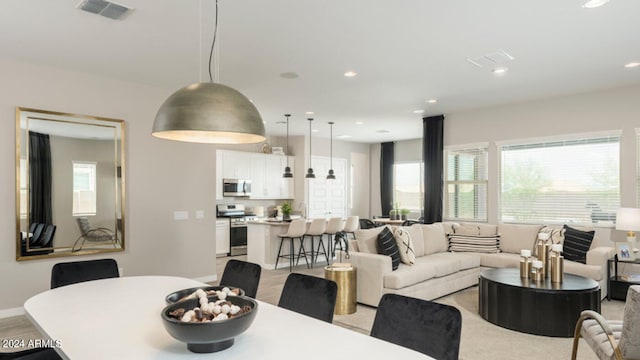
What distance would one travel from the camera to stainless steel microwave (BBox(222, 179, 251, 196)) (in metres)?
8.70

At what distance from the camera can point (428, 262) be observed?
507 centimetres

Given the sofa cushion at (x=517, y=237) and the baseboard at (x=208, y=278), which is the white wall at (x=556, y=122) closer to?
the sofa cushion at (x=517, y=237)

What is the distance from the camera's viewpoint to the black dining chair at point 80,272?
2.84 m

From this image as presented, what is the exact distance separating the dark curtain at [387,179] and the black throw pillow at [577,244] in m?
5.83

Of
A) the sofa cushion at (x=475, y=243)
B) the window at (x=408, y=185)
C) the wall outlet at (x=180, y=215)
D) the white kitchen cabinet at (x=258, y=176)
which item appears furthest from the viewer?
the window at (x=408, y=185)

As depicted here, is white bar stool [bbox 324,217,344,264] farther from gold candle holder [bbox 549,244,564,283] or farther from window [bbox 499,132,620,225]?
gold candle holder [bbox 549,244,564,283]

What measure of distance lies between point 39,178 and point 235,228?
4514 mm

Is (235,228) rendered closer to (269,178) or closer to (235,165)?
(235,165)

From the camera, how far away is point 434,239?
602cm

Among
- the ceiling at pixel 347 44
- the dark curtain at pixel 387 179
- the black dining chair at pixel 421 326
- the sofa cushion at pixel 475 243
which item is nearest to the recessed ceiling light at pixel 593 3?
the ceiling at pixel 347 44

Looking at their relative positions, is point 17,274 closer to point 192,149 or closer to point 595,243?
point 192,149

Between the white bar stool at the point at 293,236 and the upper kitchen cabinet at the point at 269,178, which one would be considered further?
the upper kitchen cabinet at the point at 269,178

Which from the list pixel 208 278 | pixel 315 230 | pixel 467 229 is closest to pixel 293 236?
pixel 315 230

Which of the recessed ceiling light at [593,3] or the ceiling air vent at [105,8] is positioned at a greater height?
the recessed ceiling light at [593,3]
